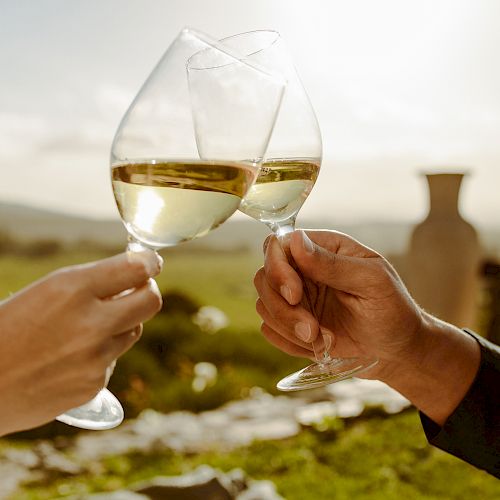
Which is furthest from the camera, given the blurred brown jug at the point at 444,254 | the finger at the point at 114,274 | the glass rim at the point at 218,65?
the blurred brown jug at the point at 444,254

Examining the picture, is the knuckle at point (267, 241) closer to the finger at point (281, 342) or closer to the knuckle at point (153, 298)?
the finger at point (281, 342)

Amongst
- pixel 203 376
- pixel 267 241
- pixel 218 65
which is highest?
pixel 218 65

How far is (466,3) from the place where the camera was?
439 centimetres

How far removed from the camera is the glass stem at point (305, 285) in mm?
1168

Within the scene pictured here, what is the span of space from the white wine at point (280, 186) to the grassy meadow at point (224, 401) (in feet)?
8.63

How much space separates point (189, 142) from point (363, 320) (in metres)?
0.62

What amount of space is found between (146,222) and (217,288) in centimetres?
413

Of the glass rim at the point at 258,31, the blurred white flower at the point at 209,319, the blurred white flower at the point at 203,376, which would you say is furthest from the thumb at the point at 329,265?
the blurred white flower at the point at 209,319

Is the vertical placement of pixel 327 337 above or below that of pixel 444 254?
above

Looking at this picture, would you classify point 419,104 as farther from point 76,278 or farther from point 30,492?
point 76,278

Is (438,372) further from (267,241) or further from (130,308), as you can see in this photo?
(130,308)

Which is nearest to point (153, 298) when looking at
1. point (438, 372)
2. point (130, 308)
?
point (130, 308)

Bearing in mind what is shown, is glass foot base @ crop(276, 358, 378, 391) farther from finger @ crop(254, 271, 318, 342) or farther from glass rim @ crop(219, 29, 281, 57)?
glass rim @ crop(219, 29, 281, 57)

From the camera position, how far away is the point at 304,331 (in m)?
1.18
